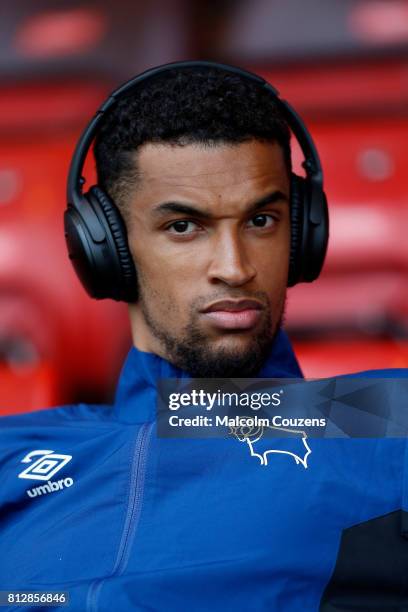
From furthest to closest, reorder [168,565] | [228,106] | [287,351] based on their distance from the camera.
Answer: [287,351] < [228,106] < [168,565]

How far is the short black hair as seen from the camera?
1.05m

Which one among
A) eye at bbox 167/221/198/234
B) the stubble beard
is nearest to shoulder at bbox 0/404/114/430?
the stubble beard

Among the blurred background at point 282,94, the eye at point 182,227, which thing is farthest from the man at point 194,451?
the blurred background at point 282,94

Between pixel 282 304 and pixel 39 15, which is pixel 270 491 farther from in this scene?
pixel 39 15

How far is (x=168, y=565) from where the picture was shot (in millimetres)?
937

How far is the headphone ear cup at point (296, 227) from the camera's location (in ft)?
3.64

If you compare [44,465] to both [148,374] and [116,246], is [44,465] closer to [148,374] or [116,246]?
[148,374]

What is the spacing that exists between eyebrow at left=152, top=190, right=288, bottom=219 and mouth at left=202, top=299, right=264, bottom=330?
0.10 m

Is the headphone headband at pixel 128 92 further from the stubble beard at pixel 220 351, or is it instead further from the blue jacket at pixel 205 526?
the blue jacket at pixel 205 526

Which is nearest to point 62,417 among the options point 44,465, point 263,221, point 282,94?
point 44,465

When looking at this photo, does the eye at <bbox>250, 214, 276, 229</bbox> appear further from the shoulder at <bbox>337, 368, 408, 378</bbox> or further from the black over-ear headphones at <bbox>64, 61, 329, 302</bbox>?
the shoulder at <bbox>337, 368, 408, 378</bbox>

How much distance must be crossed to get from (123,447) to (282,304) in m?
0.25

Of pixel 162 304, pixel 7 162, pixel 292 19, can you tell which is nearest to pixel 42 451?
pixel 162 304

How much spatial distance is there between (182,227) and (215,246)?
5cm
